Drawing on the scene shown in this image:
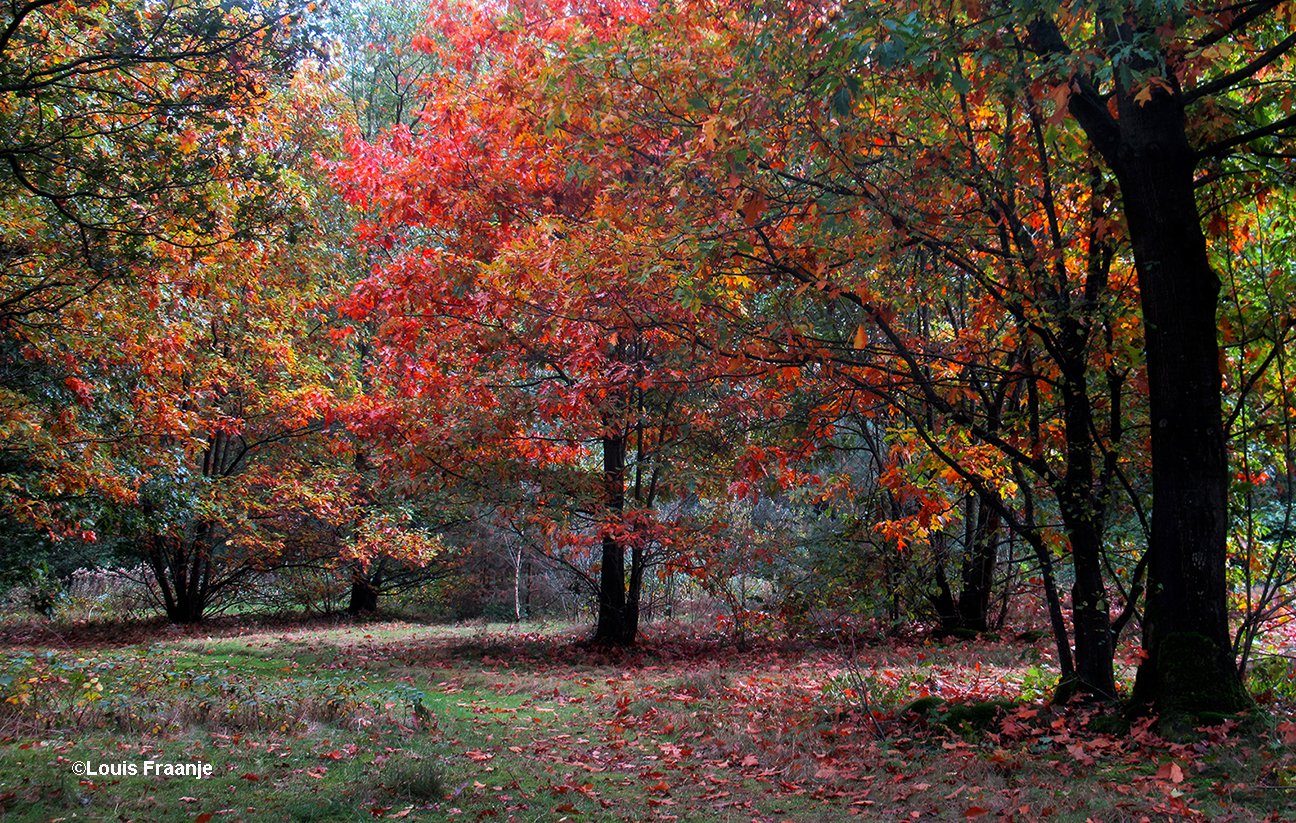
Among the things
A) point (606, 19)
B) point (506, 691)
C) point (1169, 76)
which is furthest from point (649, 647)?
point (1169, 76)

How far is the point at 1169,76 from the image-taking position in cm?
Answer: 507

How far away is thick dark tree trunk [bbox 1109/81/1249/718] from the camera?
16.0 ft

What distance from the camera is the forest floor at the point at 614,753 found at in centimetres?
400

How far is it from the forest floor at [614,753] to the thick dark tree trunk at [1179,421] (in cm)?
38

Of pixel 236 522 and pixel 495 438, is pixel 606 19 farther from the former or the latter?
pixel 236 522

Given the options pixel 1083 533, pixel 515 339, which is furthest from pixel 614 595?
pixel 1083 533

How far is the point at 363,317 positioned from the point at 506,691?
539 cm

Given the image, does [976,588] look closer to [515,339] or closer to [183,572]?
[515,339]

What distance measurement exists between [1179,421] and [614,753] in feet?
15.0

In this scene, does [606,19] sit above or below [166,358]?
above

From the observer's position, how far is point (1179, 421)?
499 cm

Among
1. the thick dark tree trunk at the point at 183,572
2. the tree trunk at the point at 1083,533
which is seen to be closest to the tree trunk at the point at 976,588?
the tree trunk at the point at 1083,533

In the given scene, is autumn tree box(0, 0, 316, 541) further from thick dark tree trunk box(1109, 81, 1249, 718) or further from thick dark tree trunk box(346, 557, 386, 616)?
thick dark tree trunk box(346, 557, 386, 616)

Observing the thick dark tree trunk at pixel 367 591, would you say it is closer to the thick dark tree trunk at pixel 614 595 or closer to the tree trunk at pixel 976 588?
the thick dark tree trunk at pixel 614 595
